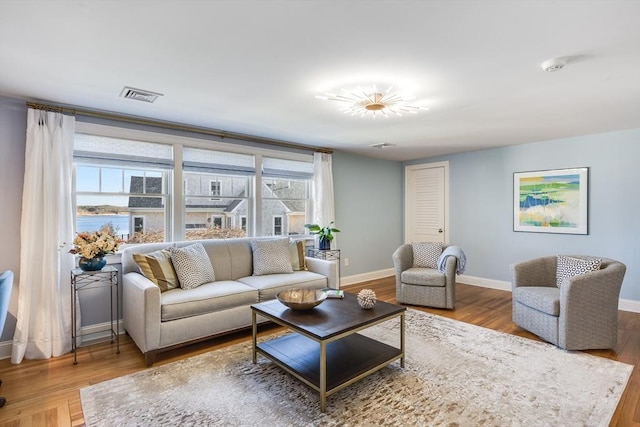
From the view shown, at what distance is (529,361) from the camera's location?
2.71m

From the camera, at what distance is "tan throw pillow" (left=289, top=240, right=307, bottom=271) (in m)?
4.14

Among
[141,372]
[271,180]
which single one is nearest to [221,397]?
[141,372]

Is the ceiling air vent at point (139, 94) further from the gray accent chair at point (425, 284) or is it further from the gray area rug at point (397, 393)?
the gray accent chair at point (425, 284)

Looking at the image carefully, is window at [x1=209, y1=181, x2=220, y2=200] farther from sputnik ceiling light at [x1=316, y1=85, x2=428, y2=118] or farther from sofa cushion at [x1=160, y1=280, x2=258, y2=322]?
sputnik ceiling light at [x1=316, y1=85, x2=428, y2=118]

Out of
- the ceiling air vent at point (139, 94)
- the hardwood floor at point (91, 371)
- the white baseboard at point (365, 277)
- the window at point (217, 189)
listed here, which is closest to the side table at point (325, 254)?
the white baseboard at point (365, 277)

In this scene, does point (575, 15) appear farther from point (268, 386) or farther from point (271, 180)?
point (271, 180)

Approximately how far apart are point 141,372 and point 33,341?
1142 millimetres

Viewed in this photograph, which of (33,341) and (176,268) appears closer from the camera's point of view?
(33,341)

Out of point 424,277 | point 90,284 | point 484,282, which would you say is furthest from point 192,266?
point 484,282

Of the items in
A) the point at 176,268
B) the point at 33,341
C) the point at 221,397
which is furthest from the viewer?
→ the point at 176,268

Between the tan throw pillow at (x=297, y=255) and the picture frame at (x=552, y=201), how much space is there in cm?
336

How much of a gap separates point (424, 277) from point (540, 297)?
1.31 meters

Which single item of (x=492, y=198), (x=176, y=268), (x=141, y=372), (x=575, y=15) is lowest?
(x=141, y=372)

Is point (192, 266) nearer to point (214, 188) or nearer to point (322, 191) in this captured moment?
point (214, 188)
